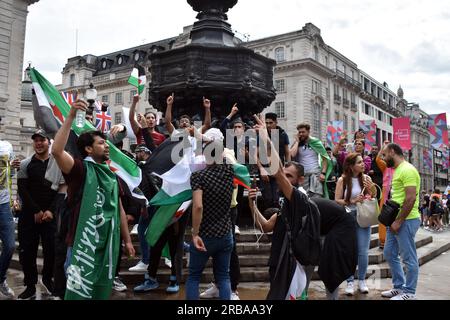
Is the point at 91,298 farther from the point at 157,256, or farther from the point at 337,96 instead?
the point at 337,96

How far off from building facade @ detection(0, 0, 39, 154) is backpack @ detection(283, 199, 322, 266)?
1095 inches

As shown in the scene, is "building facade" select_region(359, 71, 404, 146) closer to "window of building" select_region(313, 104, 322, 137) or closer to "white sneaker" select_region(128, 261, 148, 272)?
"window of building" select_region(313, 104, 322, 137)

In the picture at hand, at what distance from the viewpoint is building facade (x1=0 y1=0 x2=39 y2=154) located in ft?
92.8

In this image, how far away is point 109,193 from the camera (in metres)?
3.89

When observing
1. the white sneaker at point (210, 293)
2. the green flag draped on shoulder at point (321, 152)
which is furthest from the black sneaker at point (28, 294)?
the green flag draped on shoulder at point (321, 152)

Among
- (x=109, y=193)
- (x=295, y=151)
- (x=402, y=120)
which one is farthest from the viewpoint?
(x=402, y=120)

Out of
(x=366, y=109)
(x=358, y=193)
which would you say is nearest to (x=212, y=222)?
(x=358, y=193)

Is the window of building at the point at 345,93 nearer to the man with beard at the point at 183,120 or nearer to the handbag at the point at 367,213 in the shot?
the man with beard at the point at 183,120

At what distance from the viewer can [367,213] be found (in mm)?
5738

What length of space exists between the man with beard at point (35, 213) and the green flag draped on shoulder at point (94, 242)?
164 cm

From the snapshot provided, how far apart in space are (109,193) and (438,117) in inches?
778

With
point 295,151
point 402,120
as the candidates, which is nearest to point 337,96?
point 402,120

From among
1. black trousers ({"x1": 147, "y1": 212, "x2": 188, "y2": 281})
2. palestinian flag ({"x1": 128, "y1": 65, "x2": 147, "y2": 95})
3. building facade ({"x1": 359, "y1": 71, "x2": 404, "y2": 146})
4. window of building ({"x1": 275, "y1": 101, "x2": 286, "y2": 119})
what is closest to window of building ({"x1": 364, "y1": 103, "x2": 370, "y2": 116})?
building facade ({"x1": 359, "y1": 71, "x2": 404, "y2": 146})

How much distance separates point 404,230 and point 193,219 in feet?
9.82
